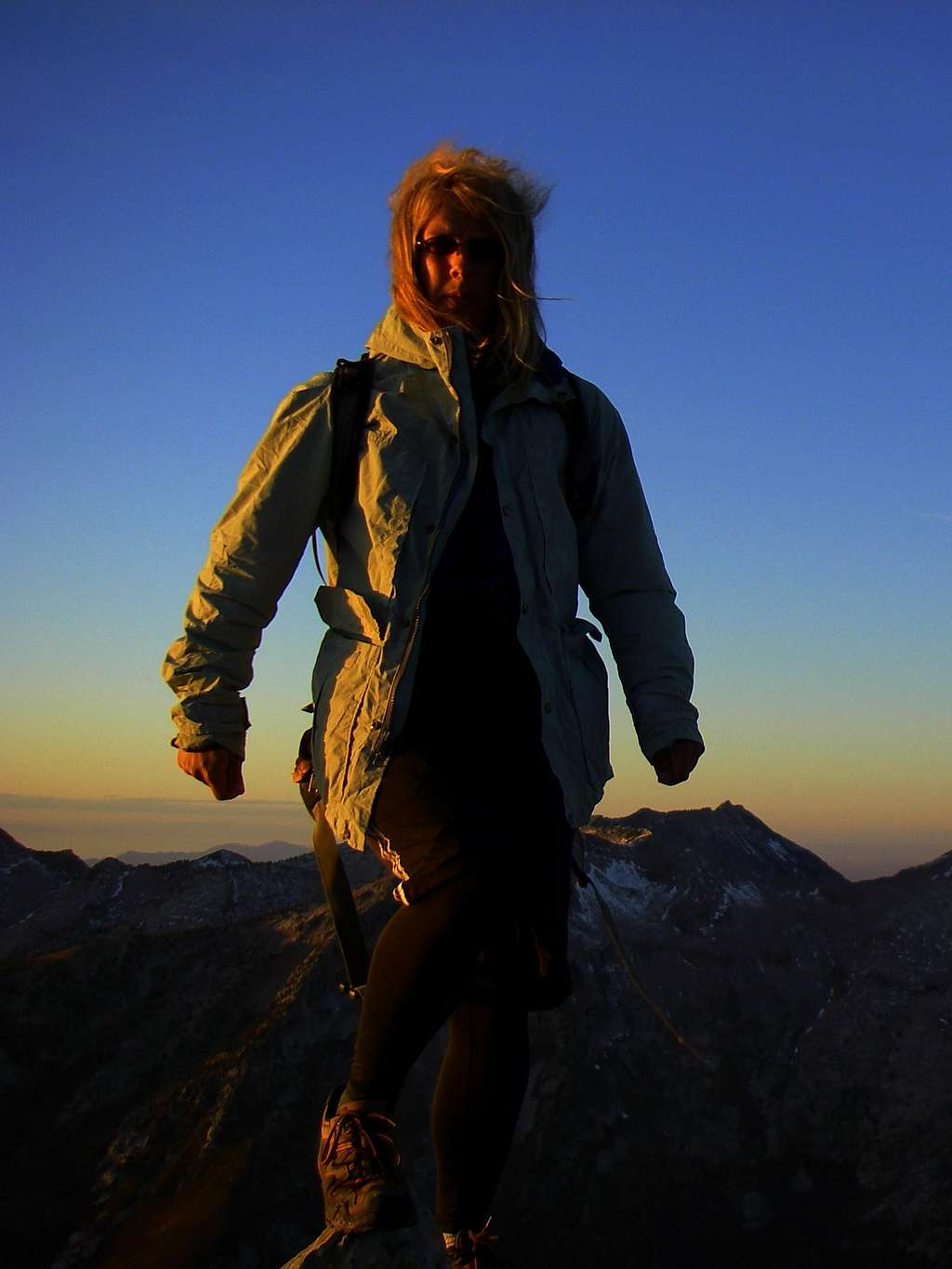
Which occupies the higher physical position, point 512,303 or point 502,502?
point 512,303

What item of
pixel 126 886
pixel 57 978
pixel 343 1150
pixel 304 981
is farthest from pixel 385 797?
pixel 126 886

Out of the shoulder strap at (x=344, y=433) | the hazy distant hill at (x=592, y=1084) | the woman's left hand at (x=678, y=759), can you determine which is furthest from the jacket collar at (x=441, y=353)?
the hazy distant hill at (x=592, y=1084)

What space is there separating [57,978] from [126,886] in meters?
8.55

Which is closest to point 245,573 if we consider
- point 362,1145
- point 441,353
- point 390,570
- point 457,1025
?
point 390,570

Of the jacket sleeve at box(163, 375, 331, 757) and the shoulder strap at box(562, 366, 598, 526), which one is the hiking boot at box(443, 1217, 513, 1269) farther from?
the shoulder strap at box(562, 366, 598, 526)

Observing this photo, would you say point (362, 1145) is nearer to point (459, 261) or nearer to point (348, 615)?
point (348, 615)

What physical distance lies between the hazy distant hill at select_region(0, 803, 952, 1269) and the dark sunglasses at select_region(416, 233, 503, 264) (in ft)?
170

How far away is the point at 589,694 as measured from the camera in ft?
12.2

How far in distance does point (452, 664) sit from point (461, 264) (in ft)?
4.09

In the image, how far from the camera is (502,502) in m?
3.70

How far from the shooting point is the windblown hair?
3900 millimetres

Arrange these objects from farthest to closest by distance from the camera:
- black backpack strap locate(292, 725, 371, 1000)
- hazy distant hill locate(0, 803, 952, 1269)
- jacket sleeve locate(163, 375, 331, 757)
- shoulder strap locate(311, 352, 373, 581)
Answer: hazy distant hill locate(0, 803, 952, 1269)
black backpack strap locate(292, 725, 371, 1000)
shoulder strap locate(311, 352, 373, 581)
jacket sleeve locate(163, 375, 331, 757)

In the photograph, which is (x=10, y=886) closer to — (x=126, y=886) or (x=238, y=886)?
(x=126, y=886)

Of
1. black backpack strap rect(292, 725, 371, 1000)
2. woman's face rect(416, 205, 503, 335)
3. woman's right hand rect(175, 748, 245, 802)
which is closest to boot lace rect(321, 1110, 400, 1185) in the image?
black backpack strap rect(292, 725, 371, 1000)
